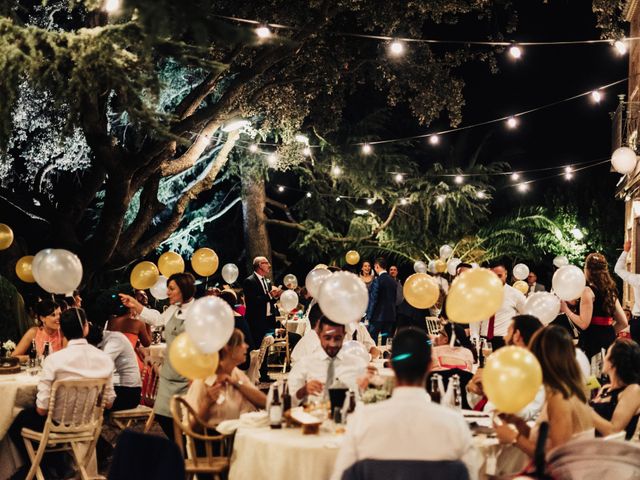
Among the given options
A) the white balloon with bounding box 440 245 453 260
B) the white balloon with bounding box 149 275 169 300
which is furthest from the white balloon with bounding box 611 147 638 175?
the white balloon with bounding box 440 245 453 260

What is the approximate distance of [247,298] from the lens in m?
12.6

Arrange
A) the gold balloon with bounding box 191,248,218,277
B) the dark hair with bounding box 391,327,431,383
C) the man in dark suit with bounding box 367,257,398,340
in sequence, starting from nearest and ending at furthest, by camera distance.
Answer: the dark hair with bounding box 391,327,431,383
the gold balloon with bounding box 191,248,218,277
the man in dark suit with bounding box 367,257,398,340

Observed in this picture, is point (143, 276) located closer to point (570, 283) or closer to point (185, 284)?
point (185, 284)

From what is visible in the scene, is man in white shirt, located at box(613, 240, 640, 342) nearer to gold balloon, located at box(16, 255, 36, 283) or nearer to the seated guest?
the seated guest

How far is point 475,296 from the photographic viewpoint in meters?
5.36

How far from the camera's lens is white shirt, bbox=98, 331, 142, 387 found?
762cm

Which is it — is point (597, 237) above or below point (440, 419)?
above

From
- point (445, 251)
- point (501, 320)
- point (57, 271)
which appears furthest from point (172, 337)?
point (445, 251)

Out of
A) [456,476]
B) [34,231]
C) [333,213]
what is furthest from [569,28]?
[456,476]

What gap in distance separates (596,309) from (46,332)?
223 inches

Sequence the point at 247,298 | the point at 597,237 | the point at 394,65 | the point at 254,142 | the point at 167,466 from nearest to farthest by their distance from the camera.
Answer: the point at 167,466 → the point at 247,298 → the point at 394,65 → the point at 254,142 → the point at 597,237

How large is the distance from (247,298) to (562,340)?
8.37 m

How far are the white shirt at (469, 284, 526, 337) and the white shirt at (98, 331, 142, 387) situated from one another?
3.56m

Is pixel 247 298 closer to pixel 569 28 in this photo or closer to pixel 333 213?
pixel 333 213
